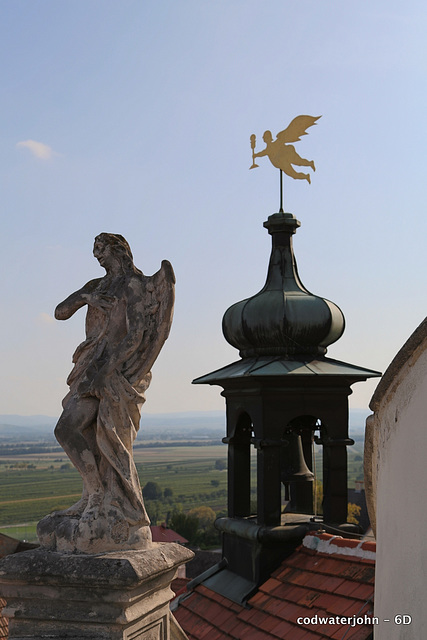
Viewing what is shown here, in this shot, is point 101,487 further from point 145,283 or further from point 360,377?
point 360,377

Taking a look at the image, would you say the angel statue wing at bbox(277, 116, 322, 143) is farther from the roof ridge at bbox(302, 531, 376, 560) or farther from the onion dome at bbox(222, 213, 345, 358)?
the roof ridge at bbox(302, 531, 376, 560)

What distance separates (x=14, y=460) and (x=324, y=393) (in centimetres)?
15059

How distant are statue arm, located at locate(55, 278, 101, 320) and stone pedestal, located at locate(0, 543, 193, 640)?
143 centimetres

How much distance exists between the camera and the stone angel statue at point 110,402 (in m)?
4.91

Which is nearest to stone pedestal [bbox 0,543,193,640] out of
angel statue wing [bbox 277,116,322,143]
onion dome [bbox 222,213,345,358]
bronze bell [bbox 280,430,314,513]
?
onion dome [bbox 222,213,345,358]

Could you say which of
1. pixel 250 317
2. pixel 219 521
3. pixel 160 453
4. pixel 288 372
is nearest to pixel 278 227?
pixel 250 317

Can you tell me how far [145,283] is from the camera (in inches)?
213

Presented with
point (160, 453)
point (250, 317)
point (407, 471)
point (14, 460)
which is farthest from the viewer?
point (160, 453)

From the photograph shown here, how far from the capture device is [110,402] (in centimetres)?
510

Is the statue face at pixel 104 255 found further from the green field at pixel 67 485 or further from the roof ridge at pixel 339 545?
the green field at pixel 67 485

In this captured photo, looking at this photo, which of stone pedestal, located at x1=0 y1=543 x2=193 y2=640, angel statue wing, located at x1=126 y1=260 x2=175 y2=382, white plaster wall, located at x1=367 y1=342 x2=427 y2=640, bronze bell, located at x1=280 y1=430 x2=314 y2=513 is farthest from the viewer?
bronze bell, located at x1=280 y1=430 x2=314 y2=513

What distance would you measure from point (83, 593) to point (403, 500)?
1706mm

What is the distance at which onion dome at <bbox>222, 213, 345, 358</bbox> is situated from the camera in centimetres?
1110

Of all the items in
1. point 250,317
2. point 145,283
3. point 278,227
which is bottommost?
point 145,283
